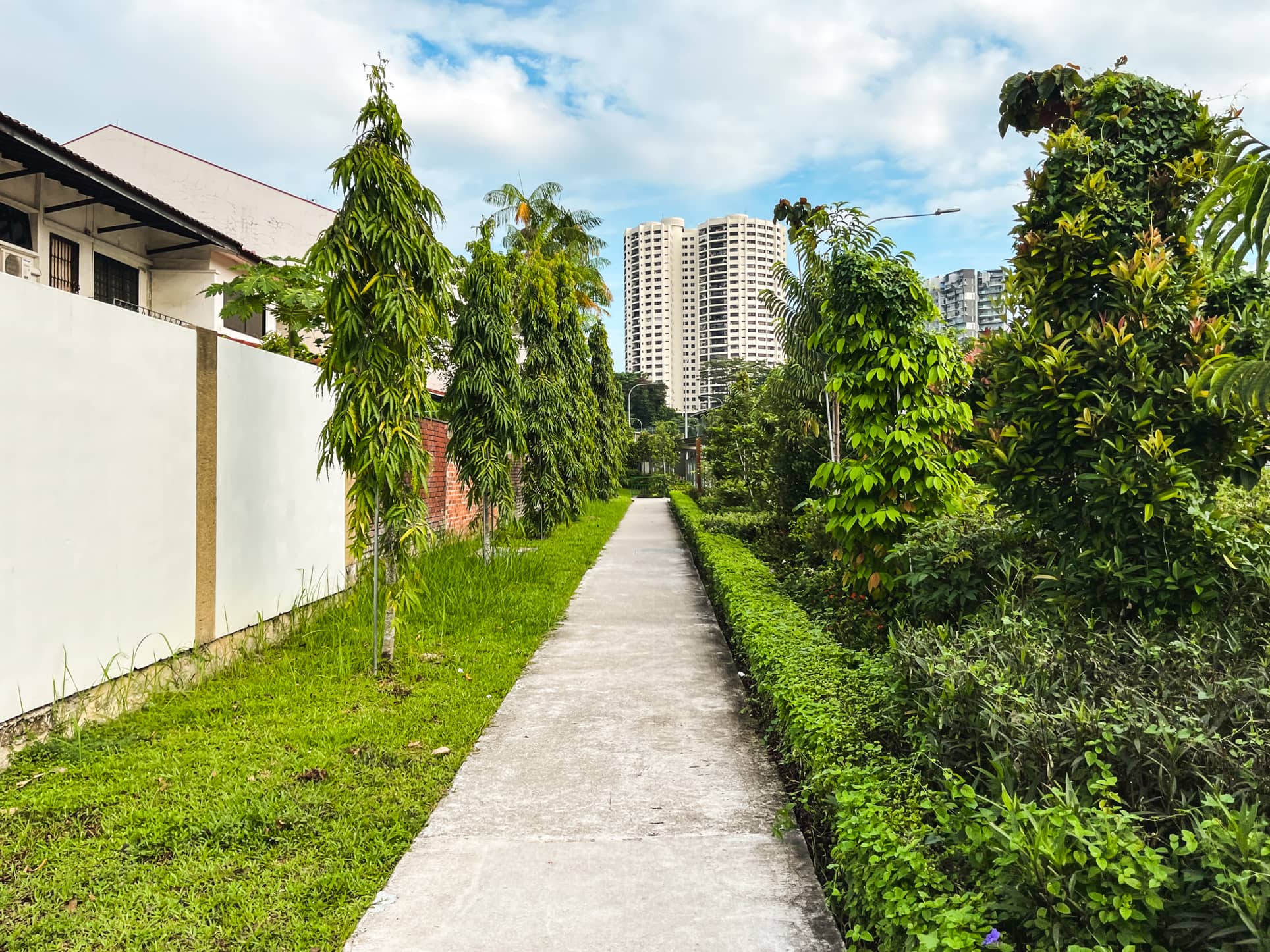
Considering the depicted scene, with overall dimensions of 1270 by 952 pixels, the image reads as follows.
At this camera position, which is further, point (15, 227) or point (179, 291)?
point (179, 291)

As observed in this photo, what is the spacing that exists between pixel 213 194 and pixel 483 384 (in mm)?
15085

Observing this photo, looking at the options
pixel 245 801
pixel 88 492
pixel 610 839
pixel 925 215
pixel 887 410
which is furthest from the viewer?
pixel 925 215

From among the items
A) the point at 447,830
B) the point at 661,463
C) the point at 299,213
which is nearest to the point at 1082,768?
the point at 447,830

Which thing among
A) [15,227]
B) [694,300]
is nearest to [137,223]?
[15,227]

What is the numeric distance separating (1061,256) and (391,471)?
4.05m

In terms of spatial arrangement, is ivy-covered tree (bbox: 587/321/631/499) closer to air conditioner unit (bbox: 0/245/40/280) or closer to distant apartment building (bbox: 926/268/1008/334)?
distant apartment building (bbox: 926/268/1008/334)

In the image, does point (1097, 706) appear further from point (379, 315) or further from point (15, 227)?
point (15, 227)

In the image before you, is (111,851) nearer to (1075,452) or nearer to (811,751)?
(811,751)

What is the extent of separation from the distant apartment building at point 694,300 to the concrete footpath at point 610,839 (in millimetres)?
50896

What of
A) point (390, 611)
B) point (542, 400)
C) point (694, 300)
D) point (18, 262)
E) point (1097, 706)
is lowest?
point (390, 611)

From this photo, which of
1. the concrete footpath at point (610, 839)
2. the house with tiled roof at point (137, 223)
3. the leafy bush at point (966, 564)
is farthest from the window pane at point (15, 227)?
the leafy bush at point (966, 564)

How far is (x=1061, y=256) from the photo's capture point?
159 inches

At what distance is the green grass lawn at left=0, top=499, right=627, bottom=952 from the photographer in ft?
8.32

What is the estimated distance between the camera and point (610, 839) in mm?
3133
